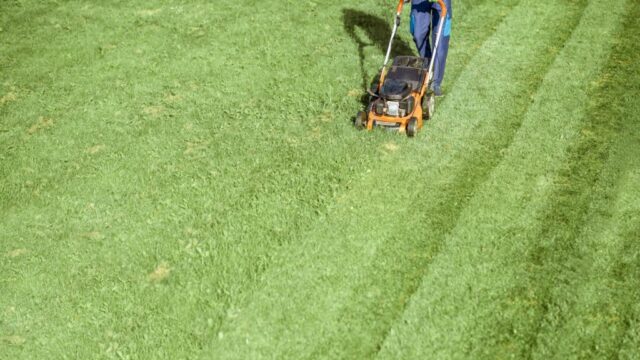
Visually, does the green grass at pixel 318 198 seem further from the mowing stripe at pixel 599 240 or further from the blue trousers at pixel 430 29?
the blue trousers at pixel 430 29

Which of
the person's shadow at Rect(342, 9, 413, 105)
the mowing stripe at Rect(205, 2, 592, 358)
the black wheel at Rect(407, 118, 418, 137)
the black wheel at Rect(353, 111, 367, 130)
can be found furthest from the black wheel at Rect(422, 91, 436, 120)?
the person's shadow at Rect(342, 9, 413, 105)

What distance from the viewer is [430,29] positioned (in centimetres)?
877

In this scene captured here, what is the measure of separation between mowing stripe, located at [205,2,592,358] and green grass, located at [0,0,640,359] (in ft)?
0.07

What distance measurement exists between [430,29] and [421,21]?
28 centimetres

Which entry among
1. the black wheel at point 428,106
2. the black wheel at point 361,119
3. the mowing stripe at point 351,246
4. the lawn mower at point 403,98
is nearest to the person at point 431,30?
the lawn mower at point 403,98

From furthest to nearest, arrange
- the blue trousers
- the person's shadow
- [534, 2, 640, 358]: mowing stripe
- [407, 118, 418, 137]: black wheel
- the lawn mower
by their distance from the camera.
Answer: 1. the person's shadow
2. the blue trousers
3. [407, 118, 418, 137]: black wheel
4. the lawn mower
5. [534, 2, 640, 358]: mowing stripe

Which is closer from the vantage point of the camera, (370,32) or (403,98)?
(403,98)

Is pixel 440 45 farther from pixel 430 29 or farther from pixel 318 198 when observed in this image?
pixel 318 198

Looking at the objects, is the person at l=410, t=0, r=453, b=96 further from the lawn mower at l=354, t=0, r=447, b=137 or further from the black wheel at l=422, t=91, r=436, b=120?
the black wheel at l=422, t=91, r=436, b=120

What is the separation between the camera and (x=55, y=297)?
20.4ft

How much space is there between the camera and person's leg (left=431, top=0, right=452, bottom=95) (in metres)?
8.41

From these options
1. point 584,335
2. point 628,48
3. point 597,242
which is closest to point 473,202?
point 597,242

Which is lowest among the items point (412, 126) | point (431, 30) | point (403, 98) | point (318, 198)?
point (318, 198)

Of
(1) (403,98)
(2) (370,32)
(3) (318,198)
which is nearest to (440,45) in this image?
(1) (403,98)
